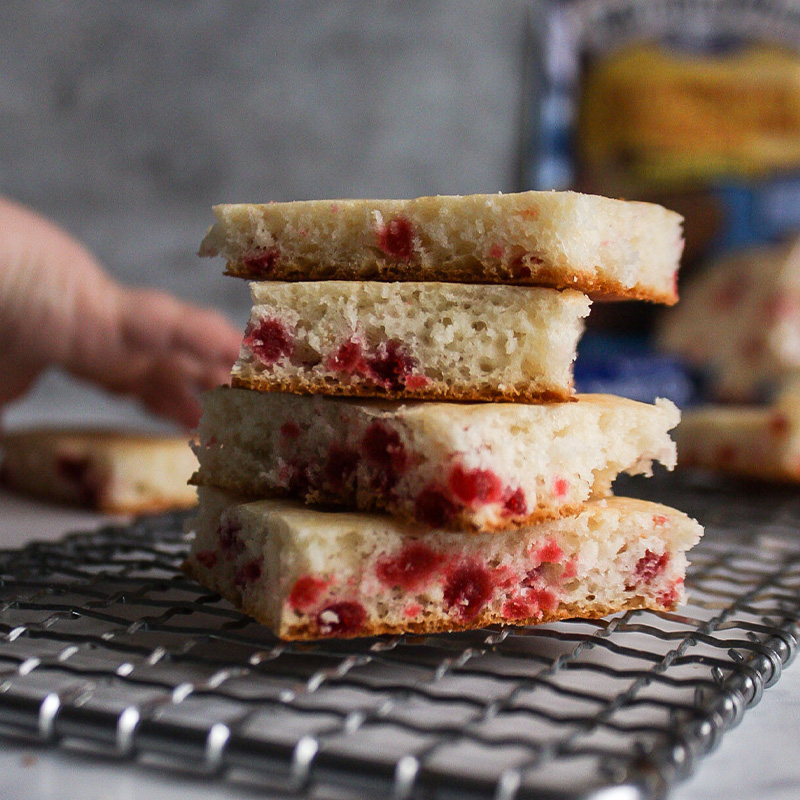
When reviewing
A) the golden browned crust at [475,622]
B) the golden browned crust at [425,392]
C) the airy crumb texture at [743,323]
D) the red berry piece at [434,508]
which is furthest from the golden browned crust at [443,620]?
the airy crumb texture at [743,323]

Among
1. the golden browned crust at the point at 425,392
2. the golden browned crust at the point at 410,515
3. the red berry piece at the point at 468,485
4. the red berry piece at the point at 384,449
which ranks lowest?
the golden browned crust at the point at 410,515

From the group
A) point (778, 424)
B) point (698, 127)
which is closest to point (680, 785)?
point (778, 424)

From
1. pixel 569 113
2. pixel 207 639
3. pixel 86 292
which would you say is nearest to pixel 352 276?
pixel 207 639

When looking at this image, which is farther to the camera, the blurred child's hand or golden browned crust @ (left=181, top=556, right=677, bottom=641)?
the blurred child's hand

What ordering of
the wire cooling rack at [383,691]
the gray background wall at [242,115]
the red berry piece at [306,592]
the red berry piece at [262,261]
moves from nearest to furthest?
the wire cooling rack at [383,691]
the red berry piece at [306,592]
the red berry piece at [262,261]
the gray background wall at [242,115]

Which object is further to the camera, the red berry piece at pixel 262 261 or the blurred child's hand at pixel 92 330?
the blurred child's hand at pixel 92 330

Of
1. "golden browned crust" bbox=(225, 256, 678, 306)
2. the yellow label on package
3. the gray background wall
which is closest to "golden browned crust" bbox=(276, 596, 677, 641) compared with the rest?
"golden browned crust" bbox=(225, 256, 678, 306)

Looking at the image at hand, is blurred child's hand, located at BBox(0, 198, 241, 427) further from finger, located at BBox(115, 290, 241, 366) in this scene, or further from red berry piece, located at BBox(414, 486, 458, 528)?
red berry piece, located at BBox(414, 486, 458, 528)

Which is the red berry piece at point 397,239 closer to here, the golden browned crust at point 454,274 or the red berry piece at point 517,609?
the golden browned crust at point 454,274
